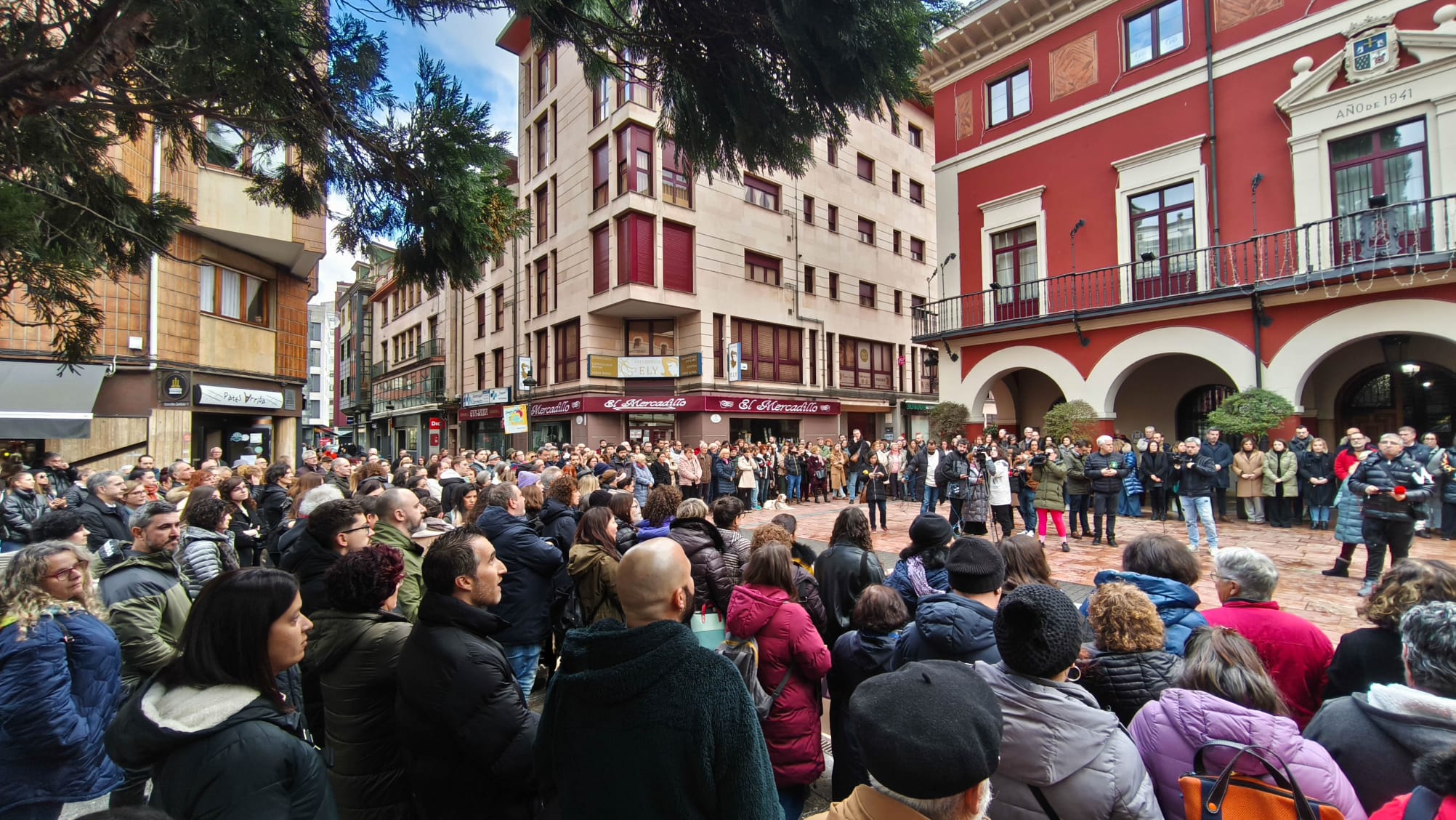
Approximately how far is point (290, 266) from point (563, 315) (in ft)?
32.8

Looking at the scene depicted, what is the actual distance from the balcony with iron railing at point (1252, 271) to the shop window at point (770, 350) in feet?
28.6

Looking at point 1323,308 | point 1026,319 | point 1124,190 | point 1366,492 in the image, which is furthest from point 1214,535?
point 1124,190

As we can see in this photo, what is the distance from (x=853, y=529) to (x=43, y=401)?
50.7 ft

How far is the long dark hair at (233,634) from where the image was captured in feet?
5.82

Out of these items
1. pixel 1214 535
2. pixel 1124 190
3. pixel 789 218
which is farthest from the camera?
pixel 789 218

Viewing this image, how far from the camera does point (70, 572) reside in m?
2.85

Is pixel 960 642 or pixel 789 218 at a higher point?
pixel 789 218

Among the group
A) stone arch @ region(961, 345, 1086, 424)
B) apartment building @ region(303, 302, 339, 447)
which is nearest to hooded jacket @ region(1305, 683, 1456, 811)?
stone arch @ region(961, 345, 1086, 424)

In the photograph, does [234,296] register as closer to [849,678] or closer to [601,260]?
[601,260]

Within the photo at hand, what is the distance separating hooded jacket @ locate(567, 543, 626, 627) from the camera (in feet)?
13.9

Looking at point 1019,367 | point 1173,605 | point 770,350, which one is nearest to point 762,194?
point 770,350

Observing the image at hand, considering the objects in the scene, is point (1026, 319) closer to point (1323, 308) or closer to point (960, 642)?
point (1323, 308)

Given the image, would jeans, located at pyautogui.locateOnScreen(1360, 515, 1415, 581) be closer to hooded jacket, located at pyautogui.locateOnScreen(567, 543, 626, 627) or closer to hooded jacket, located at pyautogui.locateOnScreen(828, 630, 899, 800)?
hooded jacket, located at pyautogui.locateOnScreen(828, 630, 899, 800)

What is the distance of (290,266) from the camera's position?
17031mm
